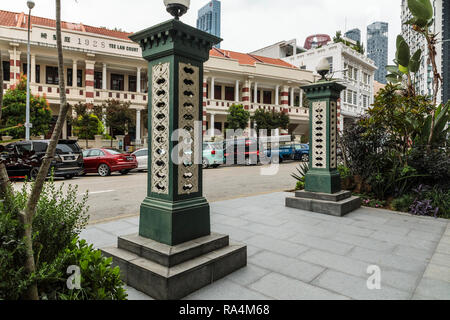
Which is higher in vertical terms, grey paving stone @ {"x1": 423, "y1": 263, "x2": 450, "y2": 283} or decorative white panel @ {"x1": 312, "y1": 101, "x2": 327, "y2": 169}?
decorative white panel @ {"x1": 312, "y1": 101, "x2": 327, "y2": 169}

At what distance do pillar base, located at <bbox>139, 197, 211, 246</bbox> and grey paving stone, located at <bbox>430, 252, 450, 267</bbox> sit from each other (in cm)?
283

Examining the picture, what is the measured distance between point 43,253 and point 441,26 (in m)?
20.6

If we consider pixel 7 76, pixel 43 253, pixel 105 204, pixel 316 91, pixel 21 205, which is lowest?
pixel 105 204

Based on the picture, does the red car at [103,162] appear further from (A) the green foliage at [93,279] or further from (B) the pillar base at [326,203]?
(A) the green foliage at [93,279]

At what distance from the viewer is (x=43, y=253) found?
7.53ft

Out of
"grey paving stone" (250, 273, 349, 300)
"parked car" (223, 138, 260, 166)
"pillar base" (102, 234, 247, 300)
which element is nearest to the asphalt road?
"pillar base" (102, 234, 247, 300)

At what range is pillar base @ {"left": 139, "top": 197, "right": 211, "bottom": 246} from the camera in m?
3.13

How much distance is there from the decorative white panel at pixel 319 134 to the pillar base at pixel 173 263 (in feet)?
13.0

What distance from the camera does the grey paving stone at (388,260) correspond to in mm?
3598

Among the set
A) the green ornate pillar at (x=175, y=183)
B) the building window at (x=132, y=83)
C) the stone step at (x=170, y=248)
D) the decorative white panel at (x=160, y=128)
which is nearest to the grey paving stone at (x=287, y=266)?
the green ornate pillar at (x=175, y=183)

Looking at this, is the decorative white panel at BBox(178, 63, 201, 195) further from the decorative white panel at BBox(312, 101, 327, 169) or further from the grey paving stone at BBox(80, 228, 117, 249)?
the decorative white panel at BBox(312, 101, 327, 169)
